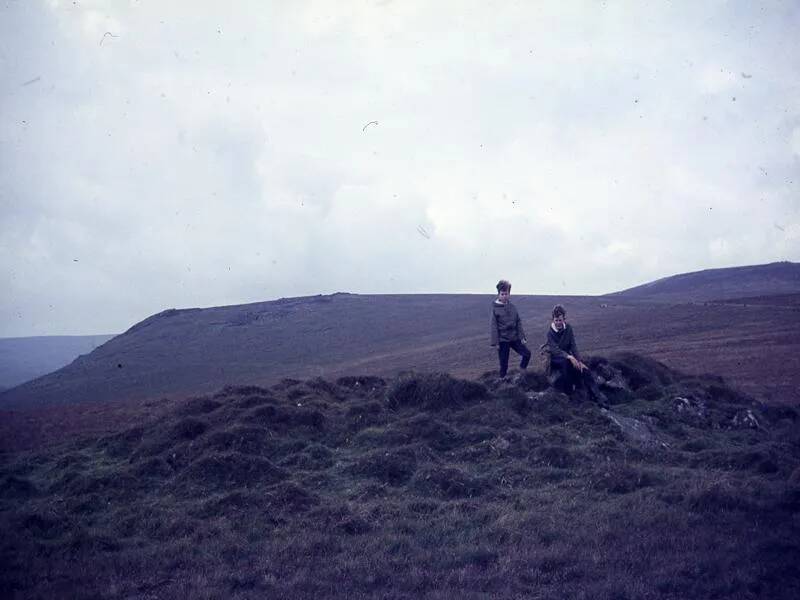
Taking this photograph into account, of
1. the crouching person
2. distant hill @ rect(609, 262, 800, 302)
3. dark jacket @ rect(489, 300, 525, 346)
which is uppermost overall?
distant hill @ rect(609, 262, 800, 302)

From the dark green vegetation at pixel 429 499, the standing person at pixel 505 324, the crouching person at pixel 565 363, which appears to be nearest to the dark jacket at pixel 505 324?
the standing person at pixel 505 324

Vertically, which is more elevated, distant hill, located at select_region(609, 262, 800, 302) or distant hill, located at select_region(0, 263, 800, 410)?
distant hill, located at select_region(609, 262, 800, 302)

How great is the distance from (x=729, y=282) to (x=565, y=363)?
83.3 m

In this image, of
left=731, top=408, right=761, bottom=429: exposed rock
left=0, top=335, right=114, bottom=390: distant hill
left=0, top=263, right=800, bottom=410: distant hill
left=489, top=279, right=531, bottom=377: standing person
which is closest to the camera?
left=731, top=408, right=761, bottom=429: exposed rock

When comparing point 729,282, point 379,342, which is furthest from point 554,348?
point 729,282

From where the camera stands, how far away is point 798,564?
5871 mm

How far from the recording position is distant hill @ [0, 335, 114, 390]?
94.4 m

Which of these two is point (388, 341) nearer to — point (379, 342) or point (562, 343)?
point (379, 342)

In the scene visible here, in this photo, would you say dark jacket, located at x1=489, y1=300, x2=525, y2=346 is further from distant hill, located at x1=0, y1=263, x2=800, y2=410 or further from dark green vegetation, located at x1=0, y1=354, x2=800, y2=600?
distant hill, located at x1=0, y1=263, x2=800, y2=410

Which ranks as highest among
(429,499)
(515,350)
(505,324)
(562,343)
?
(505,324)

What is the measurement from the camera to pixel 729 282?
85625 mm

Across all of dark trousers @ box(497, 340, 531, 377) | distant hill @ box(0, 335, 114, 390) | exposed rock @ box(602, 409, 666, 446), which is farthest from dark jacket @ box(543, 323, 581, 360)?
distant hill @ box(0, 335, 114, 390)

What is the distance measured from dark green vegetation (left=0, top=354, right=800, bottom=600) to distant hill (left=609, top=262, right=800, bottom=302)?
209 ft

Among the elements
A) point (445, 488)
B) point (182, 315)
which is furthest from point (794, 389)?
point (182, 315)
